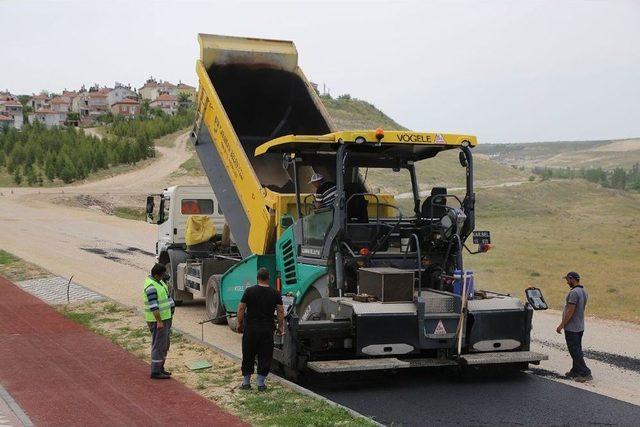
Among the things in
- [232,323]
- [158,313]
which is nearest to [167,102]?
[232,323]

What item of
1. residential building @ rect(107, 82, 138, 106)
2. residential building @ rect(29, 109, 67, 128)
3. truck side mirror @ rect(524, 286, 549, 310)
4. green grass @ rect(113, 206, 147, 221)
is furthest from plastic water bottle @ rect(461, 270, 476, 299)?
residential building @ rect(107, 82, 138, 106)

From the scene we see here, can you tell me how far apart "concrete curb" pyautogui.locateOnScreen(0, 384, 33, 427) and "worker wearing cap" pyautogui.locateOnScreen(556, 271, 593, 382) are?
6473 mm

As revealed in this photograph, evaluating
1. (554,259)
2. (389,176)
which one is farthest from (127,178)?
(389,176)

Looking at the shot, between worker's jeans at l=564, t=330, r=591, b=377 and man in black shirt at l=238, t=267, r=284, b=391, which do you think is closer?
man in black shirt at l=238, t=267, r=284, b=391

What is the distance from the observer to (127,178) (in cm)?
5956

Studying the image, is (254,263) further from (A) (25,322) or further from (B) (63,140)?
(B) (63,140)

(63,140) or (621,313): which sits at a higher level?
(63,140)

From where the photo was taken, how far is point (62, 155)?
63188 mm

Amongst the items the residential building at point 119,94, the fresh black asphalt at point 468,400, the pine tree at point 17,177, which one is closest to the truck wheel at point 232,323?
the fresh black asphalt at point 468,400

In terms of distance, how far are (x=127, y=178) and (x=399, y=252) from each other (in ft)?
168

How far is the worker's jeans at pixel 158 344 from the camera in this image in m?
10.1

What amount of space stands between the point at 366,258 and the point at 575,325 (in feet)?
9.38

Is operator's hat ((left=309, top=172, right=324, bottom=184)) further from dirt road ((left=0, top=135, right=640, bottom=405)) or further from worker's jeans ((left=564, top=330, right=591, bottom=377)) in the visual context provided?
worker's jeans ((left=564, top=330, right=591, bottom=377))

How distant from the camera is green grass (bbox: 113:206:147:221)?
142 ft
